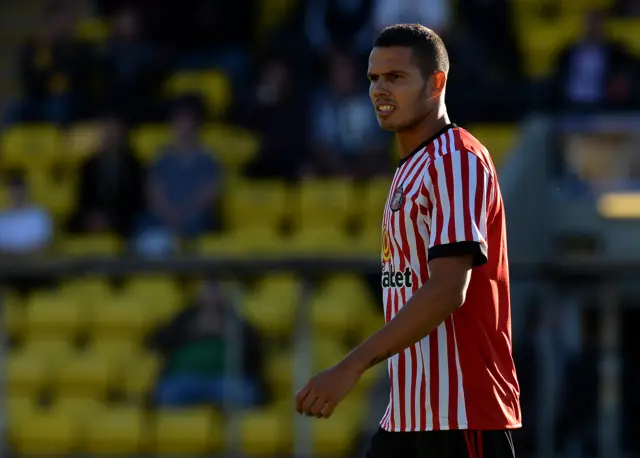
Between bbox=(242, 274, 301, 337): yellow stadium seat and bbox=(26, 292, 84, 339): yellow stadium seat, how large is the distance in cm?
144

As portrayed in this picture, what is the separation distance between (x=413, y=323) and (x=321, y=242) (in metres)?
6.87

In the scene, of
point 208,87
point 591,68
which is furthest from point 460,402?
point 208,87

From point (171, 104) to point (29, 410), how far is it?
3.46 metres

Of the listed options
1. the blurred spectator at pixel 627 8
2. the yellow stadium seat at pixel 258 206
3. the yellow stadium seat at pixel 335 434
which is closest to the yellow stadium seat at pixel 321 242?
the yellow stadium seat at pixel 258 206

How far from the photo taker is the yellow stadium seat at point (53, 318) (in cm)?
1079

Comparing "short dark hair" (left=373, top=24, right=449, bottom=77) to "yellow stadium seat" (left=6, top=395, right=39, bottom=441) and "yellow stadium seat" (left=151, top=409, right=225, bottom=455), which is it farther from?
"yellow stadium seat" (left=6, top=395, right=39, bottom=441)

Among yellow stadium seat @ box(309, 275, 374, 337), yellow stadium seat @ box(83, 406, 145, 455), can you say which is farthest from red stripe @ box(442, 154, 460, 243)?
yellow stadium seat @ box(83, 406, 145, 455)

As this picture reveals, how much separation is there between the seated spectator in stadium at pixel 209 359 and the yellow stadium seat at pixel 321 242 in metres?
1.32

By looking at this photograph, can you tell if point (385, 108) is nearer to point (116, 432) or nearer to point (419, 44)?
point (419, 44)

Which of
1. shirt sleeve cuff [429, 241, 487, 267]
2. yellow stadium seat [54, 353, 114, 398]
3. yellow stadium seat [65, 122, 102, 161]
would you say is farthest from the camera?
yellow stadium seat [65, 122, 102, 161]

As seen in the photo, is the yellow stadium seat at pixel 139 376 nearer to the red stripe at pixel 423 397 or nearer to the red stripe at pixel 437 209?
the red stripe at pixel 423 397

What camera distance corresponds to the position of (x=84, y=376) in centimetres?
1030

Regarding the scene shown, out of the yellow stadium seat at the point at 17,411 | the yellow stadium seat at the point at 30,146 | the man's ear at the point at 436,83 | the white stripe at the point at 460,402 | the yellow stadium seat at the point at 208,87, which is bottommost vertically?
the yellow stadium seat at the point at 17,411

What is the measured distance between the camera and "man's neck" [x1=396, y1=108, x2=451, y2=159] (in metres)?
4.34
